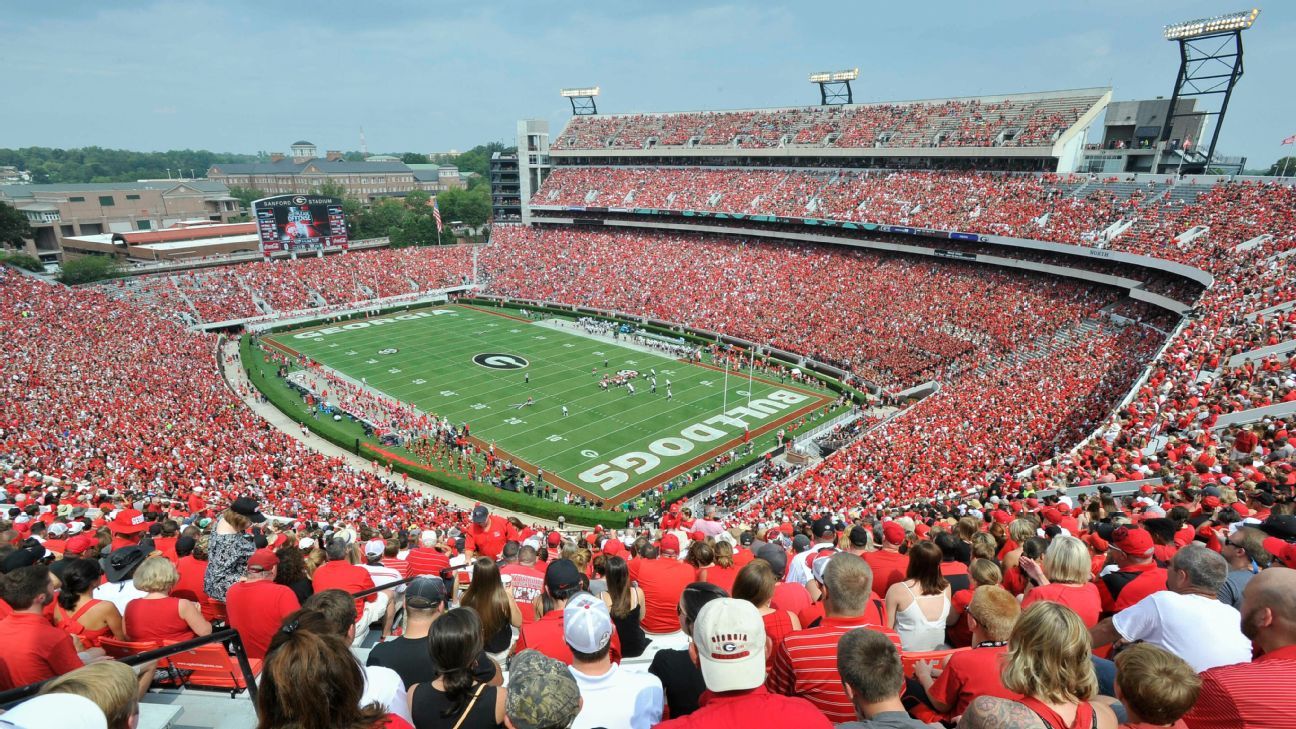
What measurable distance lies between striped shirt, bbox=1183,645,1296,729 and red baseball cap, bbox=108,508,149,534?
12122mm

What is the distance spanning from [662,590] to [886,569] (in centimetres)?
211

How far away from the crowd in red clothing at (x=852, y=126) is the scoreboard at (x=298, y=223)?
2525cm

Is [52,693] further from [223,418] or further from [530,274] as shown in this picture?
[530,274]

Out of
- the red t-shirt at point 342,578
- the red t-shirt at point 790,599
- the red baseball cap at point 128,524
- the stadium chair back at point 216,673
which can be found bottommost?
the red baseball cap at point 128,524

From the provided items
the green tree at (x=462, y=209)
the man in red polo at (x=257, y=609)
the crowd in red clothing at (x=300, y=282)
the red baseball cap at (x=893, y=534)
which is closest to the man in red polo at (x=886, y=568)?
the red baseball cap at (x=893, y=534)

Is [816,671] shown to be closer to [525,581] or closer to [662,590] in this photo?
[662,590]

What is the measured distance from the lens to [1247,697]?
3.14m

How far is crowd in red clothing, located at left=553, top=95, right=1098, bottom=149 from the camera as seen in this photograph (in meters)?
44.4

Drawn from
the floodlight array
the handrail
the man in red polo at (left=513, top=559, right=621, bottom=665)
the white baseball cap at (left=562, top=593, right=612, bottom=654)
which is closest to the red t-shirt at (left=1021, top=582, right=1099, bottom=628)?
the man in red polo at (left=513, top=559, right=621, bottom=665)

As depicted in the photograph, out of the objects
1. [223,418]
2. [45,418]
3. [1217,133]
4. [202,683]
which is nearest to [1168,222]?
[1217,133]

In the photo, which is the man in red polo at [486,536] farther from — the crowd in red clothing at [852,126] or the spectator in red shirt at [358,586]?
the crowd in red clothing at [852,126]

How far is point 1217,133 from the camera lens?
39.2 meters

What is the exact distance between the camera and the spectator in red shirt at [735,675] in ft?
8.98

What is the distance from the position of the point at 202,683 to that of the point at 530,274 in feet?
188
